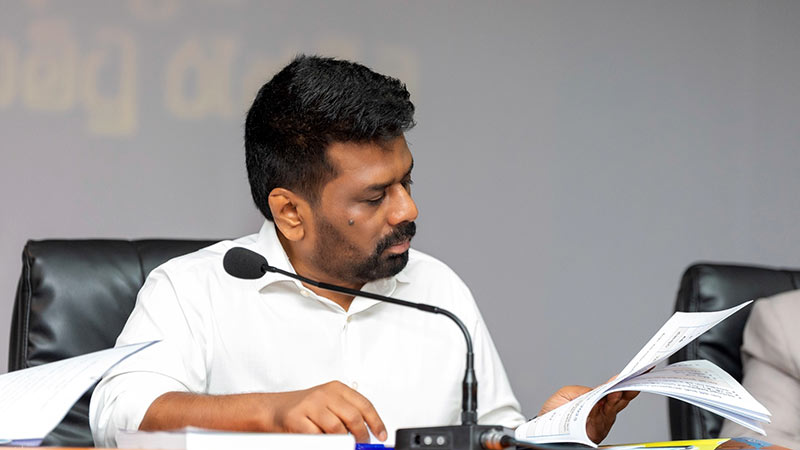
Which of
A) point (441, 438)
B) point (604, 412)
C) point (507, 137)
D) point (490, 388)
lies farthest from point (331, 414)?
point (507, 137)

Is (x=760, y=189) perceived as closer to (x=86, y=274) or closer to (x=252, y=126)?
(x=252, y=126)

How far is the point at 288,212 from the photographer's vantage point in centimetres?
159

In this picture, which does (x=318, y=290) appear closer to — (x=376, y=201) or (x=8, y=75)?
(x=376, y=201)

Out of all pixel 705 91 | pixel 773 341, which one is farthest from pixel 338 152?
pixel 705 91

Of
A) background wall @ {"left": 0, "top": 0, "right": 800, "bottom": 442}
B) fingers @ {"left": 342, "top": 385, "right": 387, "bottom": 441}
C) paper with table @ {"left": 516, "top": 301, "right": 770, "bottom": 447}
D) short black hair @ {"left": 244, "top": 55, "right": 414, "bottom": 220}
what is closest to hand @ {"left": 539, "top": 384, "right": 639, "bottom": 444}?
paper with table @ {"left": 516, "top": 301, "right": 770, "bottom": 447}

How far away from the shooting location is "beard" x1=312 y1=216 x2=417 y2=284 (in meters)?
1.51

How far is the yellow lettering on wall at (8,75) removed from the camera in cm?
226

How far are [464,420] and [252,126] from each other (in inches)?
28.4

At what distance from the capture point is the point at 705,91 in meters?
2.73

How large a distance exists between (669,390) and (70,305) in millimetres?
1031

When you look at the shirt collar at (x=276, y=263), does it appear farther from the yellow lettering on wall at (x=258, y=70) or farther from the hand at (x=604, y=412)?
the yellow lettering on wall at (x=258, y=70)

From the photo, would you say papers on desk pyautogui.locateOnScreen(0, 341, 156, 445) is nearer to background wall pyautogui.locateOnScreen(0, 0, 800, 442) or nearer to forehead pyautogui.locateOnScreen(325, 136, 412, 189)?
forehead pyautogui.locateOnScreen(325, 136, 412, 189)

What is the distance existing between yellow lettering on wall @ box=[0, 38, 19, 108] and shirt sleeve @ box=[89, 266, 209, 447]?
94cm

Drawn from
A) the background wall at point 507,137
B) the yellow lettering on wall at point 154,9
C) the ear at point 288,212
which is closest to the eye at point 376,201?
the ear at point 288,212
